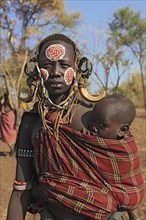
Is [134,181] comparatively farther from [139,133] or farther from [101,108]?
[139,133]

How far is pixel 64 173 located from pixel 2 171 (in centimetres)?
581

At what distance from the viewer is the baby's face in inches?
59.1

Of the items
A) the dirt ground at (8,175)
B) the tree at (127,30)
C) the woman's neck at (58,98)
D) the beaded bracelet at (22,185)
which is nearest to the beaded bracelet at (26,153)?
the beaded bracelet at (22,185)

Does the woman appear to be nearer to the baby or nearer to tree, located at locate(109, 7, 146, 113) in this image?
the baby

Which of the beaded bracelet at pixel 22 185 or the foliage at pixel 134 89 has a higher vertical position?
the foliage at pixel 134 89

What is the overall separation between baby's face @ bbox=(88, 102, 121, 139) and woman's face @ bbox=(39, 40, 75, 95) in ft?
0.80

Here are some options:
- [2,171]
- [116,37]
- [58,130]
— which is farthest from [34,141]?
[116,37]

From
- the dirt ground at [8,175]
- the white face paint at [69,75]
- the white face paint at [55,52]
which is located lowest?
the dirt ground at [8,175]

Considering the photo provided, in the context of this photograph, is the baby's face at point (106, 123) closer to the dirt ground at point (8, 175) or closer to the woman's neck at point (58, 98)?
the woman's neck at point (58, 98)

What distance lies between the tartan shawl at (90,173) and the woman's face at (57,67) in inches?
8.3

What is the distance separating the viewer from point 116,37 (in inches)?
826

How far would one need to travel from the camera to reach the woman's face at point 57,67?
1668 millimetres

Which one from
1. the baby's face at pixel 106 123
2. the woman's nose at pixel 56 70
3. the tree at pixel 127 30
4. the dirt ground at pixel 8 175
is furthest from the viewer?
the tree at pixel 127 30

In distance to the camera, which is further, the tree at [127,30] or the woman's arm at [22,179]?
the tree at [127,30]
